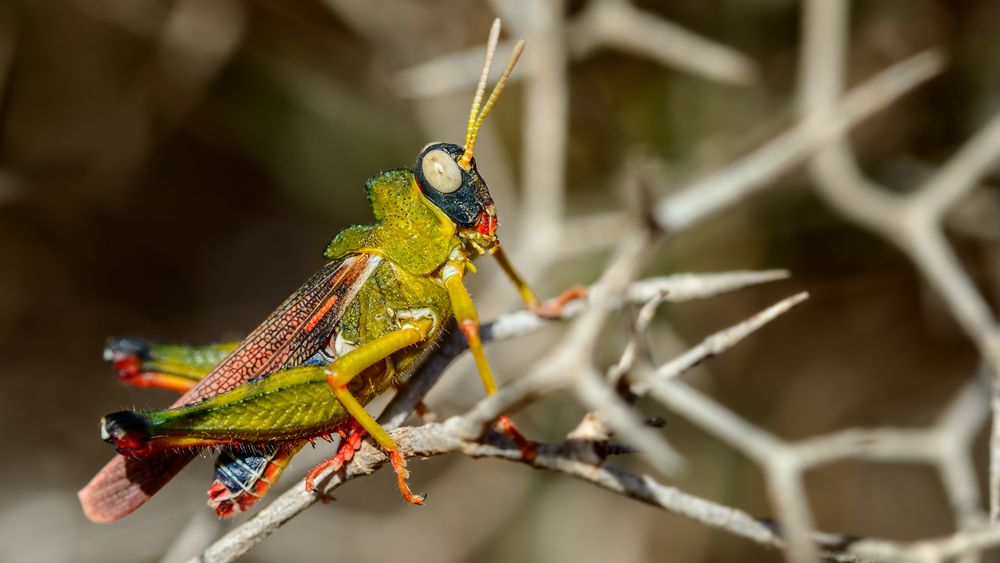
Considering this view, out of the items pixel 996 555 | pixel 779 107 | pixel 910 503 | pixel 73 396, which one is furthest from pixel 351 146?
pixel 996 555

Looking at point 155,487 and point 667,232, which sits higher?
point 667,232

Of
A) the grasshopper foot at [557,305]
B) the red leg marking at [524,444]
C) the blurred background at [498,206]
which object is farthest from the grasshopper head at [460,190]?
the blurred background at [498,206]

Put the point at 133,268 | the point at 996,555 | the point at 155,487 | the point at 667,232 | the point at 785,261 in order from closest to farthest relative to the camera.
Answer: the point at 155,487, the point at 667,232, the point at 996,555, the point at 785,261, the point at 133,268

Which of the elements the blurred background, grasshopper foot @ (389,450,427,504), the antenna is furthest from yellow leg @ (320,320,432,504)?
the blurred background

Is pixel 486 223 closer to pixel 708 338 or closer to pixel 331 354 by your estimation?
pixel 331 354

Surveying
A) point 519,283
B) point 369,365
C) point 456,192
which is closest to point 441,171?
point 456,192

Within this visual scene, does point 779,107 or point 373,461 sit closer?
point 373,461

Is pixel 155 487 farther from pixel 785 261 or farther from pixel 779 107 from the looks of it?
pixel 779 107
